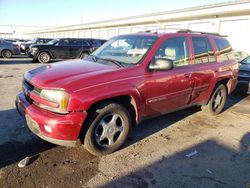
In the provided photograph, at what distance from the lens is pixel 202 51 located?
17.4 ft

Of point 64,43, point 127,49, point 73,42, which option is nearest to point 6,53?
point 64,43

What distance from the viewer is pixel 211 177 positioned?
3.42 m

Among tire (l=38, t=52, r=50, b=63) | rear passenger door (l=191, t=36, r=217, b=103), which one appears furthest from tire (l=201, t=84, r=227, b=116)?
tire (l=38, t=52, r=50, b=63)

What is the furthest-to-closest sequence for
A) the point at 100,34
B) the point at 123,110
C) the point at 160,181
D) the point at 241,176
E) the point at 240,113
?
the point at 100,34 → the point at 240,113 → the point at 123,110 → the point at 241,176 → the point at 160,181

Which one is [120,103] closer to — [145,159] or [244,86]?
[145,159]

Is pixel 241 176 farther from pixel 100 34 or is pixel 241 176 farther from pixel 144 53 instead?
pixel 100 34

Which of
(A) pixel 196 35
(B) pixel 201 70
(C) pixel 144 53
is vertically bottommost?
(B) pixel 201 70

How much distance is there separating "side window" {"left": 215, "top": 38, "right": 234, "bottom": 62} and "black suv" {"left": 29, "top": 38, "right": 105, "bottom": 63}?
1092 cm

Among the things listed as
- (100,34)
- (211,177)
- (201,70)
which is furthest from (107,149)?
(100,34)

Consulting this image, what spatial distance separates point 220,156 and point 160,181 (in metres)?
1.34

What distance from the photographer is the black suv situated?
16.3 meters

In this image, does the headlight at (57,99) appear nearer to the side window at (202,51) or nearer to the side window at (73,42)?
the side window at (202,51)

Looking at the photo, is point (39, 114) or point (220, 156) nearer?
point (39, 114)

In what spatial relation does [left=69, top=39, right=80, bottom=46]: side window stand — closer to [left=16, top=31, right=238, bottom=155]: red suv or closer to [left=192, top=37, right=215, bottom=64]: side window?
[left=16, top=31, right=238, bottom=155]: red suv
